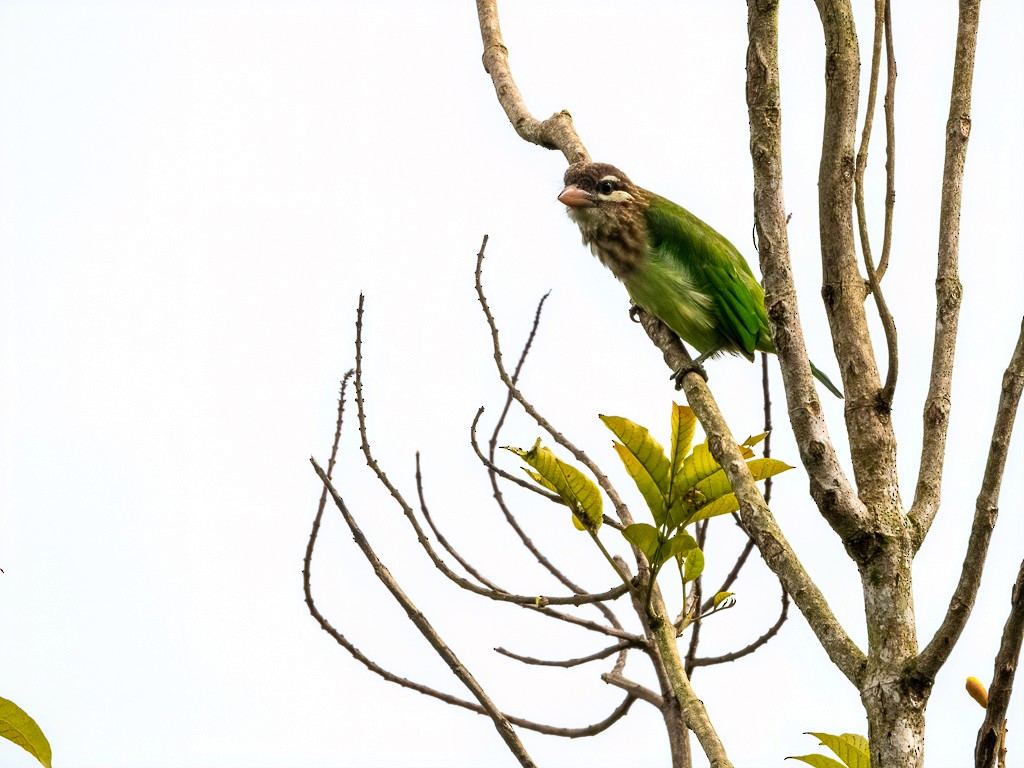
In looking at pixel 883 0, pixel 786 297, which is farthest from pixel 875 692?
pixel 883 0

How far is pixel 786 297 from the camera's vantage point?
253 cm

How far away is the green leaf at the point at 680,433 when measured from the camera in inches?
115

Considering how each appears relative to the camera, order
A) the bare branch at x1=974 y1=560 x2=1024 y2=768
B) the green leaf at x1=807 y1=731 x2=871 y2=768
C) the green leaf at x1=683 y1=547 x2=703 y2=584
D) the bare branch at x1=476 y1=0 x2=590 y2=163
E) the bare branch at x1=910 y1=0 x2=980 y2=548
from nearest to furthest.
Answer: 1. the bare branch at x1=974 y1=560 x2=1024 y2=768
2. the bare branch at x1=910 y1=0 x2=980 y2=548
3. the green leaf at x1=807 y1=731 x2=871 y2=768
4. the green leaf at x1=683 y1=547 x2=703 y2=584
5. the bare branch at x1=476 y1=0 x2=590 y2=163

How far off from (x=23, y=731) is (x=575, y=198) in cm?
356

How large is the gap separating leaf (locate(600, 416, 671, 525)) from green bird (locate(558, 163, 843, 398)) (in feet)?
7.24

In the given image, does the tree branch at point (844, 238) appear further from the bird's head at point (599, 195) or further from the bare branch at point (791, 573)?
the bird's head at point (599, 195)

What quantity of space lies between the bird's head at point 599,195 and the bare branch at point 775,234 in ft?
7.70

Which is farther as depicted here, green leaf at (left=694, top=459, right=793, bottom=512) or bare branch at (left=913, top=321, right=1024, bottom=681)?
green leaf at (left=694, top=459, right=793, bottom=512)

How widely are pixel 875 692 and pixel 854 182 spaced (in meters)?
1.08

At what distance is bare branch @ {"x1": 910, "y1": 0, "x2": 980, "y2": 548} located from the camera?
242 cm

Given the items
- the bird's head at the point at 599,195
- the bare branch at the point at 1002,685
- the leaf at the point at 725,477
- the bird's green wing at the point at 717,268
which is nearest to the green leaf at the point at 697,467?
the leaf at the point at 725,477

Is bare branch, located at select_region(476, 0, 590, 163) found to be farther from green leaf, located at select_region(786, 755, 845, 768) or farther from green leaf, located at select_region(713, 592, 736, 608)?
green leaf, located at select_region(786, 755, 845, 768)

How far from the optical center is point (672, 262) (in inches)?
212

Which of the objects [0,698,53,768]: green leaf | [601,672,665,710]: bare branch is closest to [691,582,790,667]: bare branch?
[601,672,665,710]: bare branch
